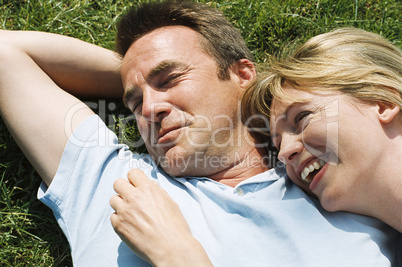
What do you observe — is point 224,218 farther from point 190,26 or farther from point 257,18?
point 257,18

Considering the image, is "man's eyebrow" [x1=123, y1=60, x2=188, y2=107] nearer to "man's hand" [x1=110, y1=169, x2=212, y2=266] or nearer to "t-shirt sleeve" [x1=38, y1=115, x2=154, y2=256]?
"t-shirt sleeve" [x1=38, y1=115, x2=154, y2=256]

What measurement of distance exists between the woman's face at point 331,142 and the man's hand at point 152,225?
0.76 metres

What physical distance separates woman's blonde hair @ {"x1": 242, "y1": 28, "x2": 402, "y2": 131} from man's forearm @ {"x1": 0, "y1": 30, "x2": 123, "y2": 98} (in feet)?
4.13

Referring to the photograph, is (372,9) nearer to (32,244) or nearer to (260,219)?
(260,219)

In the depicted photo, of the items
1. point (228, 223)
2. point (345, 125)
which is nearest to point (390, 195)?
point (345, 125)

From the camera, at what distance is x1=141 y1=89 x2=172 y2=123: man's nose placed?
247 cm

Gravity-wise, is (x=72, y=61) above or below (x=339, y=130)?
below

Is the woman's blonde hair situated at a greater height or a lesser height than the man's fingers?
greater

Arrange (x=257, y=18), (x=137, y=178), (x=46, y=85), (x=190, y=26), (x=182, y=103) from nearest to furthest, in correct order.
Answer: (x=137, y=178), (x=182, y=103), (x=46, y=85), (x=190, y=26), (x=257, y=18)

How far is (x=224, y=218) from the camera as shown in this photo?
2.32 m

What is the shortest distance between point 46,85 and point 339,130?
1.97 meters

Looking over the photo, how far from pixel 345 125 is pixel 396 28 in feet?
6.28

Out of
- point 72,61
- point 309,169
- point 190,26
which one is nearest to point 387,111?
point 309,169

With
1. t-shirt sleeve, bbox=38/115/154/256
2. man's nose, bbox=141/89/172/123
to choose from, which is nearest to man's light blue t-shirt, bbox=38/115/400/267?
t-shirt sleeve, bbox=38/115/154/256
